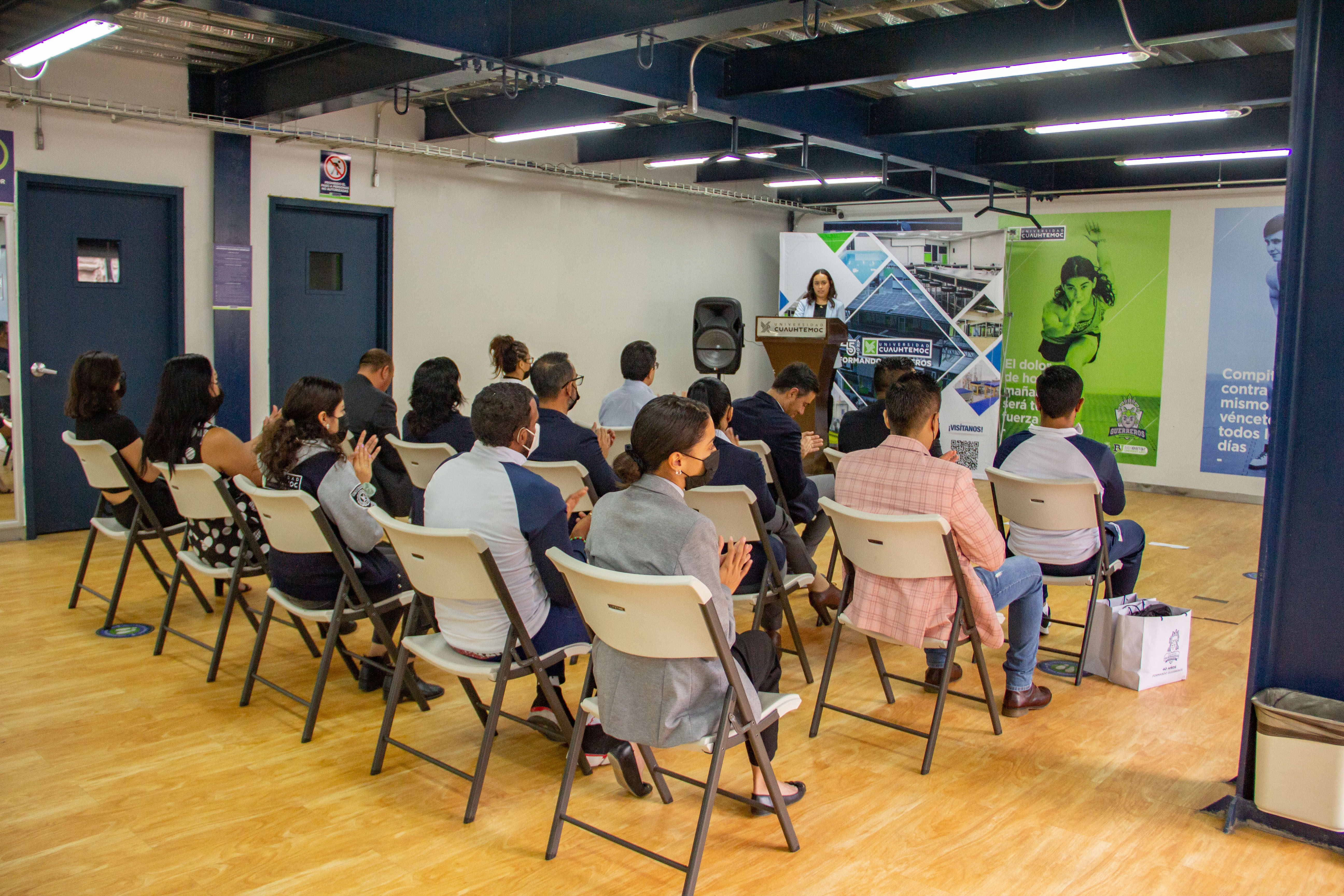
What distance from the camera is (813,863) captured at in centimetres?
279

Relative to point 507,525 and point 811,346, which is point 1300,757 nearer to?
point 507,525

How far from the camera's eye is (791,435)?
4883 millimetres

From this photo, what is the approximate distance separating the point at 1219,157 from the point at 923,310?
315 centimetres

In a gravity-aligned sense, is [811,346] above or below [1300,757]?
above

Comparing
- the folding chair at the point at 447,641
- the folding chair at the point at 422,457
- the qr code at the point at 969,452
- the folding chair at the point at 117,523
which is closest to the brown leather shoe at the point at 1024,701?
the folding chair at the point at 447,641

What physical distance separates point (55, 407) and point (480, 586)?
16.8ft

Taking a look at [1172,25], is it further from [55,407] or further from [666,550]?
[55,407]

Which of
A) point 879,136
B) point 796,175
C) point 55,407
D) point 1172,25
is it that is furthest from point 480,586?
point 796,175

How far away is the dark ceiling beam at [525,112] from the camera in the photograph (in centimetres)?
704

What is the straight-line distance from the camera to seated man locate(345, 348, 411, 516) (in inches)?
221

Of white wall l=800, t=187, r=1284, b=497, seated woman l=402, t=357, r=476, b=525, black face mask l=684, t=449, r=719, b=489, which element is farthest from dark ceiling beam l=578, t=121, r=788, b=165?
black face mask l=684, t=449, r=719, b=489

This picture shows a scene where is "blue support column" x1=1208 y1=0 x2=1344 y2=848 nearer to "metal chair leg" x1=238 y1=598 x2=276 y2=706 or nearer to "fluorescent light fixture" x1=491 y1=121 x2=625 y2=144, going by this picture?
"metal chair leg" x1=238 y1=598 x2=276 y2=706

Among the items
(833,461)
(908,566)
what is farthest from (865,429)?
(908,566)

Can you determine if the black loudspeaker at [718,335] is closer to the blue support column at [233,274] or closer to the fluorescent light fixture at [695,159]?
the fluorescent light fixture at [695,159]
